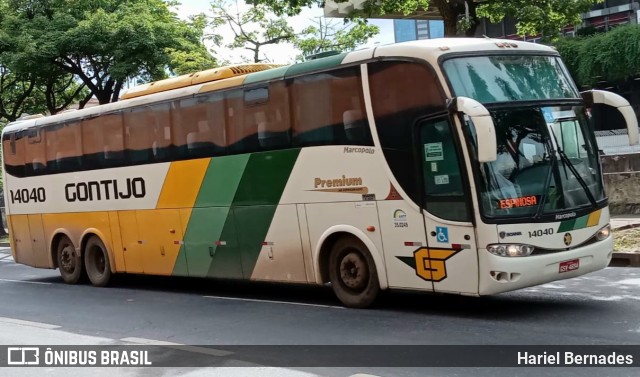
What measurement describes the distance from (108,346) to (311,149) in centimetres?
366

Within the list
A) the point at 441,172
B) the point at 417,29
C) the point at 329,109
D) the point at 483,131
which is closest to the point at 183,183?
the point at 329,109

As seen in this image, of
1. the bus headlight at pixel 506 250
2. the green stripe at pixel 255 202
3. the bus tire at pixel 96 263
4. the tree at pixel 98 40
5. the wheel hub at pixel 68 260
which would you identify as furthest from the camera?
the tree at pixel 98 40

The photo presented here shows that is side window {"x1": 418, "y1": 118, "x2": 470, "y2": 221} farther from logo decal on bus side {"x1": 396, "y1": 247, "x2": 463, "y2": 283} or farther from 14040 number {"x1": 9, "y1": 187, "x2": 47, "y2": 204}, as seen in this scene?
14040 number {"x1": 9, "y1": 187, "x2": 47, "y2": 204}

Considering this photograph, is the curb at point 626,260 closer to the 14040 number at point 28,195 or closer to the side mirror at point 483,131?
the side mirror at point 483,131

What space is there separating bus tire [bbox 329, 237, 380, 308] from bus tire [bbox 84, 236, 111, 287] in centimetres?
650

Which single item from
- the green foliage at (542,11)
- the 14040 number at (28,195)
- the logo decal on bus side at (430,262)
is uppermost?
the green foliage at (542,11)

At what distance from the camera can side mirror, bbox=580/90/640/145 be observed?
31.9 ft

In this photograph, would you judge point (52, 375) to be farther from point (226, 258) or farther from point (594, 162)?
point (594, 162)

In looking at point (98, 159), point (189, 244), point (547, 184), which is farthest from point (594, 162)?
point (98, 159)

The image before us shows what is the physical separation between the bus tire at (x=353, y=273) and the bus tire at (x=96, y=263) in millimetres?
6500

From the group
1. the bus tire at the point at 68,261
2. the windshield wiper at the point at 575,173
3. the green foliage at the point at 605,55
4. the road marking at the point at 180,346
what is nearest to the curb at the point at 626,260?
the windshield wiper at the point at 575,173

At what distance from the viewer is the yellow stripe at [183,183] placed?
43.7 ft

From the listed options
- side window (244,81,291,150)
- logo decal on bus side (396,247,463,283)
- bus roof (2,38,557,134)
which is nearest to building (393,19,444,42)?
bus roof (2,38,557,134)

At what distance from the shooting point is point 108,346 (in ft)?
31.1
